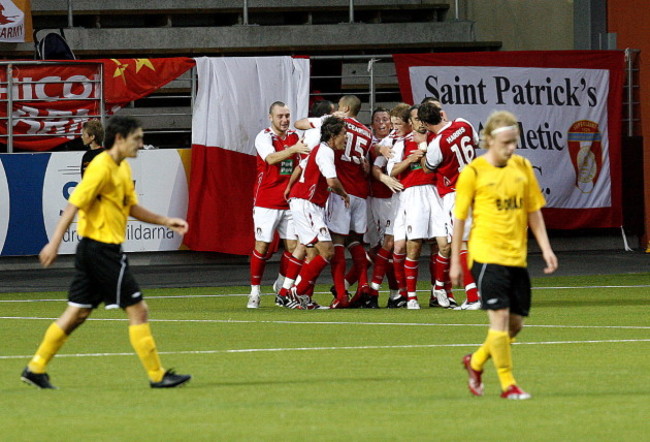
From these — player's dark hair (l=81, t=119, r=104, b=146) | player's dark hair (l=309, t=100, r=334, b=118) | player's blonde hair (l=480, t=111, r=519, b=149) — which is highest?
player's dark hair (l=309, t=100, r=334, b=118)

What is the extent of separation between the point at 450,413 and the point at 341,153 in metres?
8.18

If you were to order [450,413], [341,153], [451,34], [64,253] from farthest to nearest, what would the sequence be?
[451,34]
[64,253]
[341,153]
[450,413]

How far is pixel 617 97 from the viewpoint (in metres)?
23.4

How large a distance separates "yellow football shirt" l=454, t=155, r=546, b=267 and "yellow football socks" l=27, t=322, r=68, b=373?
2802 mm

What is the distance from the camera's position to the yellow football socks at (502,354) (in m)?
8.18

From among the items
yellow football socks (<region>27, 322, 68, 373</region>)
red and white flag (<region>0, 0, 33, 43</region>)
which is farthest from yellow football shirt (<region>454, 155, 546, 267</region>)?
red and white flag (<region>0, 0, 33, 43</region>)

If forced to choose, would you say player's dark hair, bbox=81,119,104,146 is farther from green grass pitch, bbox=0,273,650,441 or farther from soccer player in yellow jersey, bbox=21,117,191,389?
soccer player in yellow jersey, bbox=21,117,191,389

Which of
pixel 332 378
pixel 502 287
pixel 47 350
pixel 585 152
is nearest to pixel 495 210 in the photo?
pixel 502 287

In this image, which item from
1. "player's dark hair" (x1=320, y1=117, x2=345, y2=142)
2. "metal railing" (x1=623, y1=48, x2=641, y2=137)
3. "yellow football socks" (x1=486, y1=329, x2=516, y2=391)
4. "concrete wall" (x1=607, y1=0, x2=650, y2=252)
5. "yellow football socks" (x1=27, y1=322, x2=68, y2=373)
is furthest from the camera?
"concrete wall" (x1=607, y1=0, x2=650, y2=252)

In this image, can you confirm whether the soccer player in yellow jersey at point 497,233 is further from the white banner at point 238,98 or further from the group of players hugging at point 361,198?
the white banner at point 238,98

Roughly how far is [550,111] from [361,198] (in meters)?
8.09

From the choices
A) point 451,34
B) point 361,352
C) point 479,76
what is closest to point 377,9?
point 451,34

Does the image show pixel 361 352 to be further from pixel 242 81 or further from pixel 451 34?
pixel 451 34

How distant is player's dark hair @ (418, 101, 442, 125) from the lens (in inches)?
579
